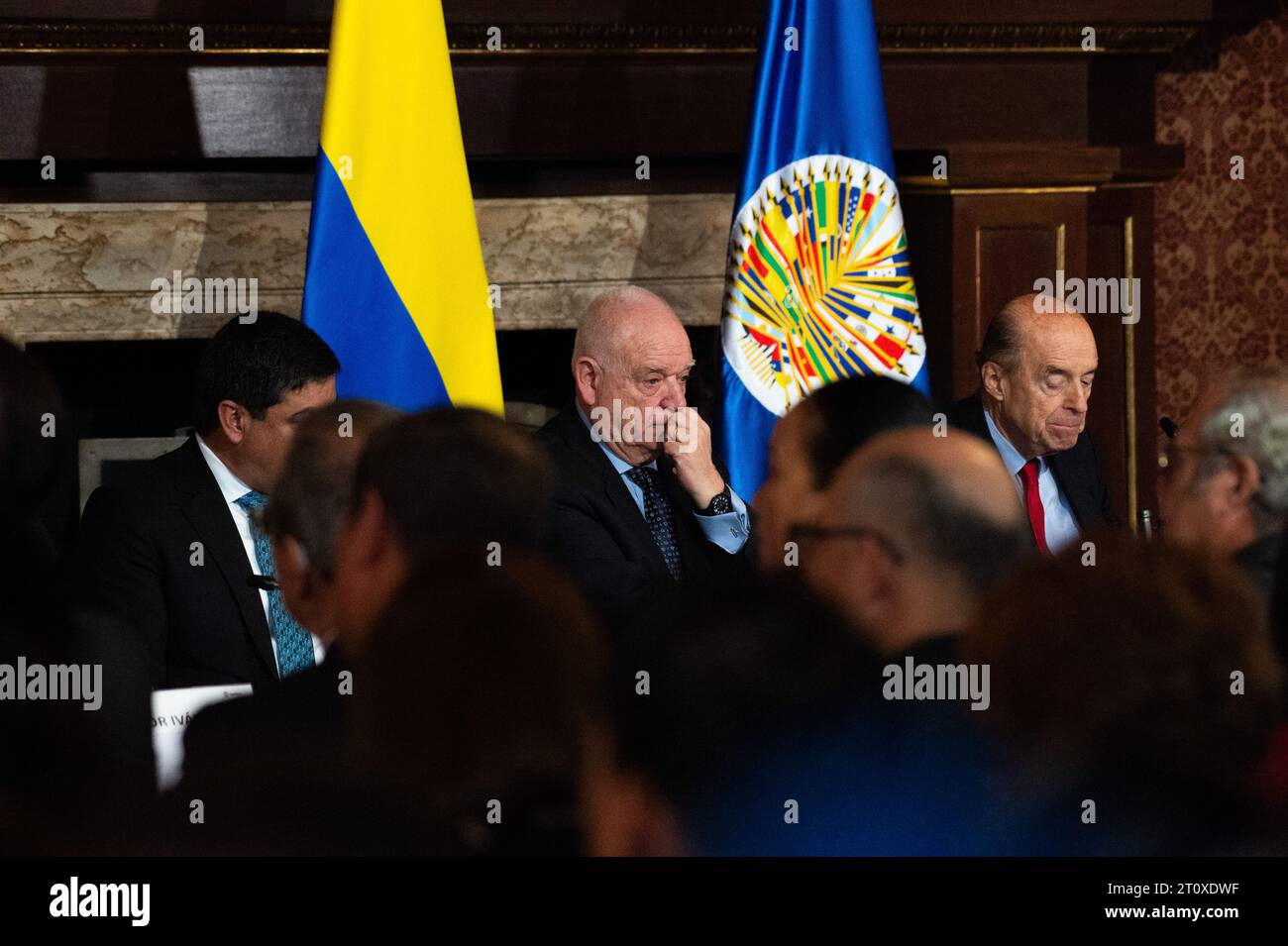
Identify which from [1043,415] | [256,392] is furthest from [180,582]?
[1043,415]

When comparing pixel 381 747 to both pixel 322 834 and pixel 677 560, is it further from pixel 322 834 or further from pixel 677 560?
pixel 677 560

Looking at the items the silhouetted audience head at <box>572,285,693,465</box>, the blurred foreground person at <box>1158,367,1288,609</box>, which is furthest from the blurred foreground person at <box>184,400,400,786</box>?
the silhouetted audience head at <box>572,285,693,465</box>

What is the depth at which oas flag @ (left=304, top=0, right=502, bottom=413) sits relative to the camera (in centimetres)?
351

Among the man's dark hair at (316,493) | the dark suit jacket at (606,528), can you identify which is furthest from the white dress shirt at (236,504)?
the man's dark hair at (316,493)

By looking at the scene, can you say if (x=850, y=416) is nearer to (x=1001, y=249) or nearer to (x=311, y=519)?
(x=311, y=519)

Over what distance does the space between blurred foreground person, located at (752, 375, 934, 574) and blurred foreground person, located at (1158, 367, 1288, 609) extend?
0.42 metres

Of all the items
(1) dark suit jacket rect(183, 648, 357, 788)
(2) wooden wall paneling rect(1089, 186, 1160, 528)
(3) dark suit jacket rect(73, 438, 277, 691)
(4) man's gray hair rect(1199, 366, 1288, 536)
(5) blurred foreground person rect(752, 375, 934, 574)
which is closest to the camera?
(1) dark suit jacket rect(183, 648, 357, 788)

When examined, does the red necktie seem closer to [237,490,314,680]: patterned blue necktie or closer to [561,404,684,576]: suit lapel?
[561,404,684,576]: suit lapel

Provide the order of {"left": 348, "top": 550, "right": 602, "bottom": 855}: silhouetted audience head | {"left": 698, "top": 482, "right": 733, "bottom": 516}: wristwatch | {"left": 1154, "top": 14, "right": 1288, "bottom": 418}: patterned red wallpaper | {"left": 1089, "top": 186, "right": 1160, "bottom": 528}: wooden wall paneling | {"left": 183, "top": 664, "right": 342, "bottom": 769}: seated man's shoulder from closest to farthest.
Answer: {"left": 348, "top": 550, "right": 602, "bottom": 855}: silhouetted audience head
{"left": 183, "top": 664, "right": 342, "bottom": 769}: seated man's shoulder
{"left": 698, "top": 482, "right": 733, "bottom": 516}: wristwatch
{"left": 1089, "top": 186, "right": 1160, "bottom": 528}: wooden wall paneling
{"left": 1154, "top": 14, "right": 1288, "bottom": 418}: patterned red wallpaper

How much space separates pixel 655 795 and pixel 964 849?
0.27m

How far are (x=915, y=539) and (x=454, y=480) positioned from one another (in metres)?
0.49

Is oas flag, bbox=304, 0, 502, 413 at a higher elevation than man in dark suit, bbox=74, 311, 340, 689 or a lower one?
higher

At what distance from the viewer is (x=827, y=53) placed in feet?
12.8

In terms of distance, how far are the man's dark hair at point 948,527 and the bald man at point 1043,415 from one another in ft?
6.34
